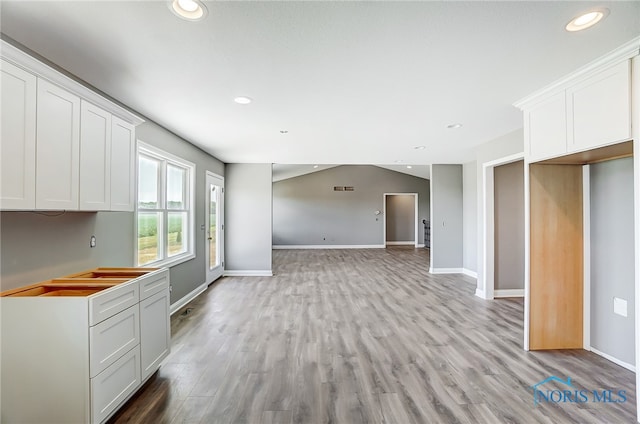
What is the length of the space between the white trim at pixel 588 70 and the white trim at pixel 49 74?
11.5 feet

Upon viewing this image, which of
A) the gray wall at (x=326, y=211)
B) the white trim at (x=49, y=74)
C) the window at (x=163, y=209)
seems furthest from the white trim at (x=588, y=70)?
the gray wall at (x=326, y=211)

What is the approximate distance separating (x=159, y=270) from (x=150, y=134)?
68.5 inches

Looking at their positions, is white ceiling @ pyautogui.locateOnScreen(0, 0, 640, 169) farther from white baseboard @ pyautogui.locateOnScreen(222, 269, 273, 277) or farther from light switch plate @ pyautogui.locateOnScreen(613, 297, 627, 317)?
white baseboard @ pyautogui.locateOnScreen(222, 269, 273, 277)

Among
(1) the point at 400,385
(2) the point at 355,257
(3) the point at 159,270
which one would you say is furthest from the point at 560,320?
(2) the point at 355,257

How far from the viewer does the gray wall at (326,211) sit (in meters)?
10.9

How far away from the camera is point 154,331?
7.28 feet

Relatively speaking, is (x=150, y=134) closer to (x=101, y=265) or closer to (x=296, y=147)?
(x=101, y=265)

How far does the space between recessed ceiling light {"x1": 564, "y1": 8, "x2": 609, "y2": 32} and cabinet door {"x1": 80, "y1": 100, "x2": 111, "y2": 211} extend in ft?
10.1

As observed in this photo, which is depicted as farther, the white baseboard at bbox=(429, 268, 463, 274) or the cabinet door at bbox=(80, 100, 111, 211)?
the white baseboard at bbox=(429, 268, 463, 274)

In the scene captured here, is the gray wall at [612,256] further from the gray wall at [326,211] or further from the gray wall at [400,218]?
the gray wall at [400,218]

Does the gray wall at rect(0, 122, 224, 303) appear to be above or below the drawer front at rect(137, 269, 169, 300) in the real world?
above

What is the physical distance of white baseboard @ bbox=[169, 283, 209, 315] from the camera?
380cm

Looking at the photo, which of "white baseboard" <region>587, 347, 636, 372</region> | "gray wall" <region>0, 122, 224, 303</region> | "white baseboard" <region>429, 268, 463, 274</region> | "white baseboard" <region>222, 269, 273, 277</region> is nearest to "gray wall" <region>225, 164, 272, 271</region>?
"white baseboard" <region>222, 269, 273, 277</region>

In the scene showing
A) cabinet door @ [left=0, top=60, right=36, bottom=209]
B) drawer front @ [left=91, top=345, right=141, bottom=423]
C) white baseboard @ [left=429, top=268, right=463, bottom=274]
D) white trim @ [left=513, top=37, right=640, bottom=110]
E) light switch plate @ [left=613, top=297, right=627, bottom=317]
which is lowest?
white baseboard @ [left=429, top=268, right=463, bottom=274]
